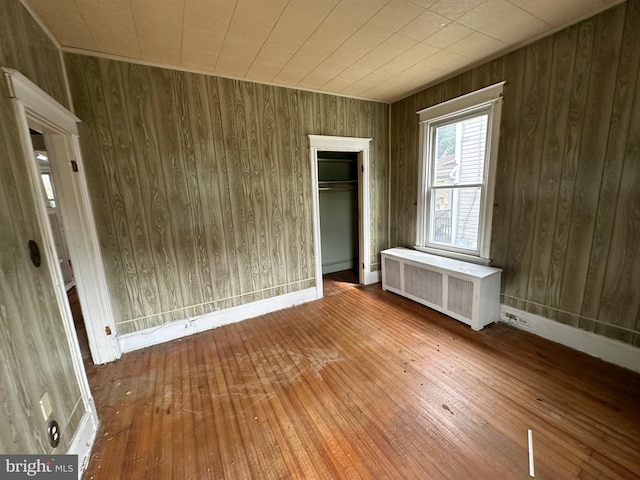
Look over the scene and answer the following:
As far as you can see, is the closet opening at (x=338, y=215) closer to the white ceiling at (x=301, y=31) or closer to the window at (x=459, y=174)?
the window at (x=459, y=174)

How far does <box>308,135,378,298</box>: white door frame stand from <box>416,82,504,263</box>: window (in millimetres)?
747

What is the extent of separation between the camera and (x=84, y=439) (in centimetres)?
150

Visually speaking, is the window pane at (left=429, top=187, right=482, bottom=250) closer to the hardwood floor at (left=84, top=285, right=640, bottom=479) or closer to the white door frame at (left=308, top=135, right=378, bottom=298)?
the white door frame at (left=308, top=135, right=378, bottom=298)

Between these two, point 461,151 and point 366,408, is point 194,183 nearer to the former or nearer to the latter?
point 366,408

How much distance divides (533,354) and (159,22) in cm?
397

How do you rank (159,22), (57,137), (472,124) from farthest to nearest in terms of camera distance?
1. (472,124)
2. (57,137)
3. (159,22)

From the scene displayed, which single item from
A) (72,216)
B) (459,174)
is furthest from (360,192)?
(72,216)

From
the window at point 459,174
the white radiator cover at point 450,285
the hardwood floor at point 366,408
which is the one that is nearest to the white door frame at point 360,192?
the white radiator cover at point 450,285

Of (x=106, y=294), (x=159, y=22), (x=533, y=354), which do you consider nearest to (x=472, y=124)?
(x=533, y=354)

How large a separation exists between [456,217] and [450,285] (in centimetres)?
89

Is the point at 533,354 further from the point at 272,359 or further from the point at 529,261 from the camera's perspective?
the point at 272,359

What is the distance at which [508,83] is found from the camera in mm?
2492

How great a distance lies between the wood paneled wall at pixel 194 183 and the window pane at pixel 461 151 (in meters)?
1.34

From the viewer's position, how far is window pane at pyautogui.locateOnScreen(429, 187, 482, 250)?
2.99 meters
